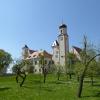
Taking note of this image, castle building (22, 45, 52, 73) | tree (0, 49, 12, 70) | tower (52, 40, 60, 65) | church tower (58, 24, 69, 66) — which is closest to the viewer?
tree (0, 49, 12, 70)

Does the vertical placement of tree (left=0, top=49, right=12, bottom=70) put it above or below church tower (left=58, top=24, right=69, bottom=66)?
below

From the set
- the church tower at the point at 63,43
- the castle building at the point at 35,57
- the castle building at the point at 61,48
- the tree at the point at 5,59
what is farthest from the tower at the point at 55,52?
the tree at the point at 5,59

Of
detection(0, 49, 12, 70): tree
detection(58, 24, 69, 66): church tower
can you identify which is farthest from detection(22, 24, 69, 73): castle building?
detection(0, 49, 12, 70): tree

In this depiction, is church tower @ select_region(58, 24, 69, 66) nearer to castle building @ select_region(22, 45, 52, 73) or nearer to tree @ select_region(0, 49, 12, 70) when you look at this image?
castle building @ select_region(22, 45, 52, 73)

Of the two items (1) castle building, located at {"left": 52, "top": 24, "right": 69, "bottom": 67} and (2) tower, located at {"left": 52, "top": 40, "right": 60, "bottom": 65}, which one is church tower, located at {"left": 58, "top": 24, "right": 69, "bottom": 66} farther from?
(2) tower, located at {"left": 52, "top": 40, "right": 60, "bottom": 65}

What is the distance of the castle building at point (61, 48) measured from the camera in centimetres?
11194

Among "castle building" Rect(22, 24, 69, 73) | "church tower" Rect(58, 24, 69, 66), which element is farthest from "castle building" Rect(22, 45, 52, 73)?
"church tower" Rect(58, 24, 69, 66)

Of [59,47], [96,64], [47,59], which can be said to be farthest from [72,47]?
[96,64]

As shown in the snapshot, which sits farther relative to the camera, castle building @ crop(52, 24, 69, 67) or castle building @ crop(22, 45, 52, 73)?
castle building @ crop(22, 45, 52, 73)

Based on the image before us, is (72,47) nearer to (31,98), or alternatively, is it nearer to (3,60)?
(3,60)

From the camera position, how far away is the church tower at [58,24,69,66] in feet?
367

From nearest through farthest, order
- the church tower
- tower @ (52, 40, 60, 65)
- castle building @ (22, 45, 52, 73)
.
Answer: the church tower
tower @ (52, 40, 60, 65)
castle building @ (22, 45, 52, 73)

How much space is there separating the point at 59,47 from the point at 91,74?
5848 centimetres

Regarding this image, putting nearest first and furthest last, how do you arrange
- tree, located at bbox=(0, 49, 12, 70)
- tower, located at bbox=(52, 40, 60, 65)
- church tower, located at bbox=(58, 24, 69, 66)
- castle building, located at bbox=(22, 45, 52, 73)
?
tree, located at bbox=(0, 49, 12, 70)
church tower, located at bbox=(58, 24, 69, 66)
tower, located at bbox=(52, 40, 60, 65)
castle building, located at bbox=(22, 45, 52, 73)
